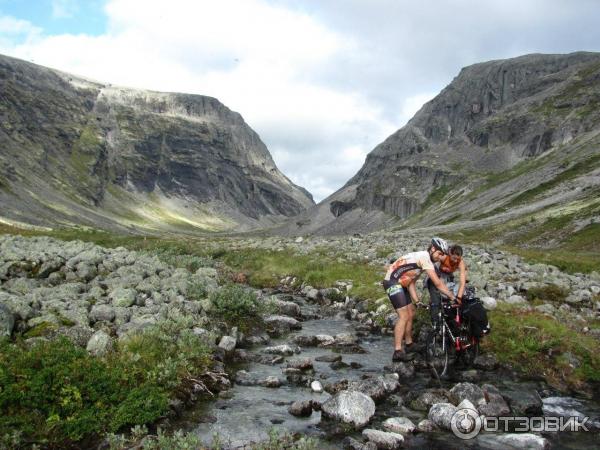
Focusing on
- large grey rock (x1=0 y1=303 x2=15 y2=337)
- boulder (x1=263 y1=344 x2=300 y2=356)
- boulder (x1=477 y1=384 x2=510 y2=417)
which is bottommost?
boulder (x1=263 y1=344 x2=300 y2=356)

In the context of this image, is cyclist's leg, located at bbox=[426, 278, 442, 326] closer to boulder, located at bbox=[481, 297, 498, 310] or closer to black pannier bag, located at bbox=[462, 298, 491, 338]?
black pannier bag, located at bbox=[462, 298, 491, 338]

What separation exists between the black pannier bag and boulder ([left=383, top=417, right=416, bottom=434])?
4019 millimetres

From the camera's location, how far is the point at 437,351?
42.5ft

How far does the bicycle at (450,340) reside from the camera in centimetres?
1252

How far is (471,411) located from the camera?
9586 mm

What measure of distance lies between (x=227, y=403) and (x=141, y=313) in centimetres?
512

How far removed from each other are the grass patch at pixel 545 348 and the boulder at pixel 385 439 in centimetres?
570

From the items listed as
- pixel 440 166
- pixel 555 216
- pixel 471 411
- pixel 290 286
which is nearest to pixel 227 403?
pixel 471 411

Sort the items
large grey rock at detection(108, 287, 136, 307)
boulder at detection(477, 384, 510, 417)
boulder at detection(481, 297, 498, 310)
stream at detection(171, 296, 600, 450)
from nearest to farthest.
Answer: stream at detection(171, 296, 600, 450)
boulder at detection(477, 384, 510, 417)
large grey rock at detection(108, 287, 136, 307)
boulder at detection(481, 297, 498, 310)

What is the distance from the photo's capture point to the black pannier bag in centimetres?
1231

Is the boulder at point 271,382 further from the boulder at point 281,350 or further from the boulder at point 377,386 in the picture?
the boulder at point 281,350

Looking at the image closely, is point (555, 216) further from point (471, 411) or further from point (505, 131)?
point (505, 131)

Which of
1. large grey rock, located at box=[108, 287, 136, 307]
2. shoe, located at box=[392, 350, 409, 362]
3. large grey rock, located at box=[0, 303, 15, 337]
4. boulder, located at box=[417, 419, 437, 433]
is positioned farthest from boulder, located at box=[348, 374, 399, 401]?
large grey rock, located at box=[0, 303, 15, 337]

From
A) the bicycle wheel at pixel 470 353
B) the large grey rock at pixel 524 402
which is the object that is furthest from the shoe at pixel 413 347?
the large grey rock at pixel 524 402
